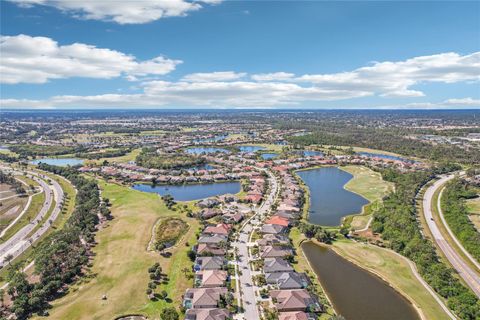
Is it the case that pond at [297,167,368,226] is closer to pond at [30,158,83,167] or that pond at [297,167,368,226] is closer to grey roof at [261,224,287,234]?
grey roof at [261,224,287,234]

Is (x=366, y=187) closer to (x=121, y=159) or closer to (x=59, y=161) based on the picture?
(x=121, y=159)

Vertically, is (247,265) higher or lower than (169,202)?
lower

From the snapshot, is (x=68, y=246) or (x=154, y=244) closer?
(x=68, y=246)

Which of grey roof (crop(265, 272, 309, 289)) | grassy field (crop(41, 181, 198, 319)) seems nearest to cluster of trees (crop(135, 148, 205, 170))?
grassy field (crop(41, 181, 198, 319))

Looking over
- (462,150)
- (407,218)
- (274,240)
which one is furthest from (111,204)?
(462,150)

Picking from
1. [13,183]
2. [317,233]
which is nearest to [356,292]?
[317,233]

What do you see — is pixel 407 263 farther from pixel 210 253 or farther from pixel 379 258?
Answer: pixel 210 253
